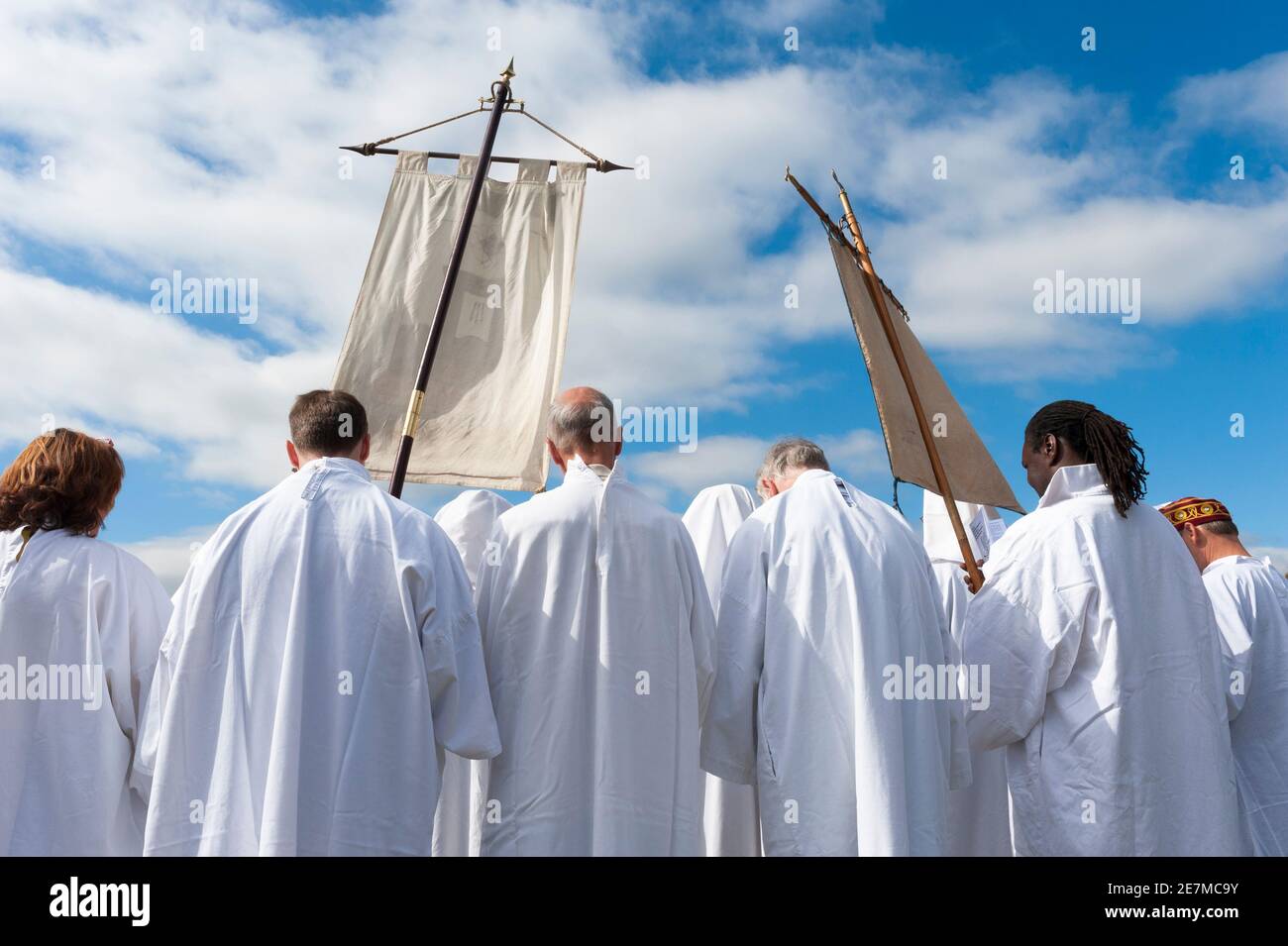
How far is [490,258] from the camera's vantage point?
10328mm

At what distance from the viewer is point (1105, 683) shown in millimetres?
5012

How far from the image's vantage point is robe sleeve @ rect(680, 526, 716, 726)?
5301mm

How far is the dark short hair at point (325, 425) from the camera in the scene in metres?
4.96

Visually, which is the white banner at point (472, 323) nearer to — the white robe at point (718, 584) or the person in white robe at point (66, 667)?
the white robe at point (718, 584)

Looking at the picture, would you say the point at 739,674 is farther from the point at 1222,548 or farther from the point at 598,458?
the point at 1222,548

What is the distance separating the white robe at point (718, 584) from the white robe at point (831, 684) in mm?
1016

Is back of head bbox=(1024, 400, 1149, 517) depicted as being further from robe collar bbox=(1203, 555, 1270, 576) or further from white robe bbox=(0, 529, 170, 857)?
white robe bbox=(0, 529, 170, 857)

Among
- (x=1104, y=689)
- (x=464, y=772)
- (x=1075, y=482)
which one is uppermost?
(x=1075, y=482)

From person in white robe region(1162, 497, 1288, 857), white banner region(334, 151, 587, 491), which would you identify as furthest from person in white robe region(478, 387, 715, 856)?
white banner region(334, 151, 587, 491)

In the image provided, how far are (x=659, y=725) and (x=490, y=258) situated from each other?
629 cm

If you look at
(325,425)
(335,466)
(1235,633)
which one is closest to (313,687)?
(335,466)

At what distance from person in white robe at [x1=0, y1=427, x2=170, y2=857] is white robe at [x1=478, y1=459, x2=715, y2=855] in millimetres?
1723

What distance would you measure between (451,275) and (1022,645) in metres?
4.92

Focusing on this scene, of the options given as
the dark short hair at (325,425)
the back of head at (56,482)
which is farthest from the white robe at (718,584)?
the back of head at (56,482)
